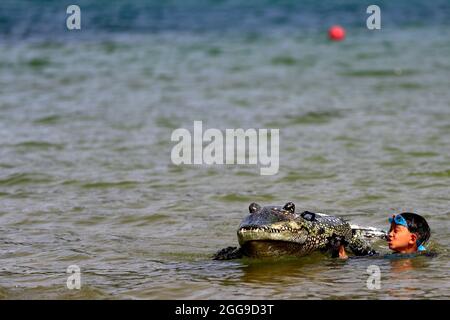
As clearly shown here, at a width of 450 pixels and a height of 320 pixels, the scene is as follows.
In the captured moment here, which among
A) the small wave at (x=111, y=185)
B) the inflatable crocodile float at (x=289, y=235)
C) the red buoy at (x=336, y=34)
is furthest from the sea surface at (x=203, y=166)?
the red buoy at (x=336, y=34)

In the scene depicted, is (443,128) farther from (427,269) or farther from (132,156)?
(427,269)

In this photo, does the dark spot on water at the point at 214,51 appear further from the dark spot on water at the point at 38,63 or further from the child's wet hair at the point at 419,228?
the child's wet hair at the point at 419,228

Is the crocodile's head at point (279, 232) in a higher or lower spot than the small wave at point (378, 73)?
lower

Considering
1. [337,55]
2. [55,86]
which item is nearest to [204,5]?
[337,55]

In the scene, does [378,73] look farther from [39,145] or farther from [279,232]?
[279,232]

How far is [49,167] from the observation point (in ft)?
34.2

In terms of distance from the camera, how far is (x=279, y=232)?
627cm

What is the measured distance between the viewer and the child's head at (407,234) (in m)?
6.94

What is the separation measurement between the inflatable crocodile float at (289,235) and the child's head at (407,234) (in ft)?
0.66

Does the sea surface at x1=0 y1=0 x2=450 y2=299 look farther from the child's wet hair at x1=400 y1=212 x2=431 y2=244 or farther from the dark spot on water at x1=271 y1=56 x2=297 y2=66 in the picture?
the child's wet hair at x1=400 y1=212 x2=431 y2=244

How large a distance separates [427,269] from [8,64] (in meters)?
14.1

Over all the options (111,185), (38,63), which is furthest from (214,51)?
(111,185)

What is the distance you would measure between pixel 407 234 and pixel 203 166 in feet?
12.9

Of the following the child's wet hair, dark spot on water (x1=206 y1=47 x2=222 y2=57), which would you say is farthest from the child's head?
dark spot on water (x1=206 y1=47 x2=222 y2=57)
